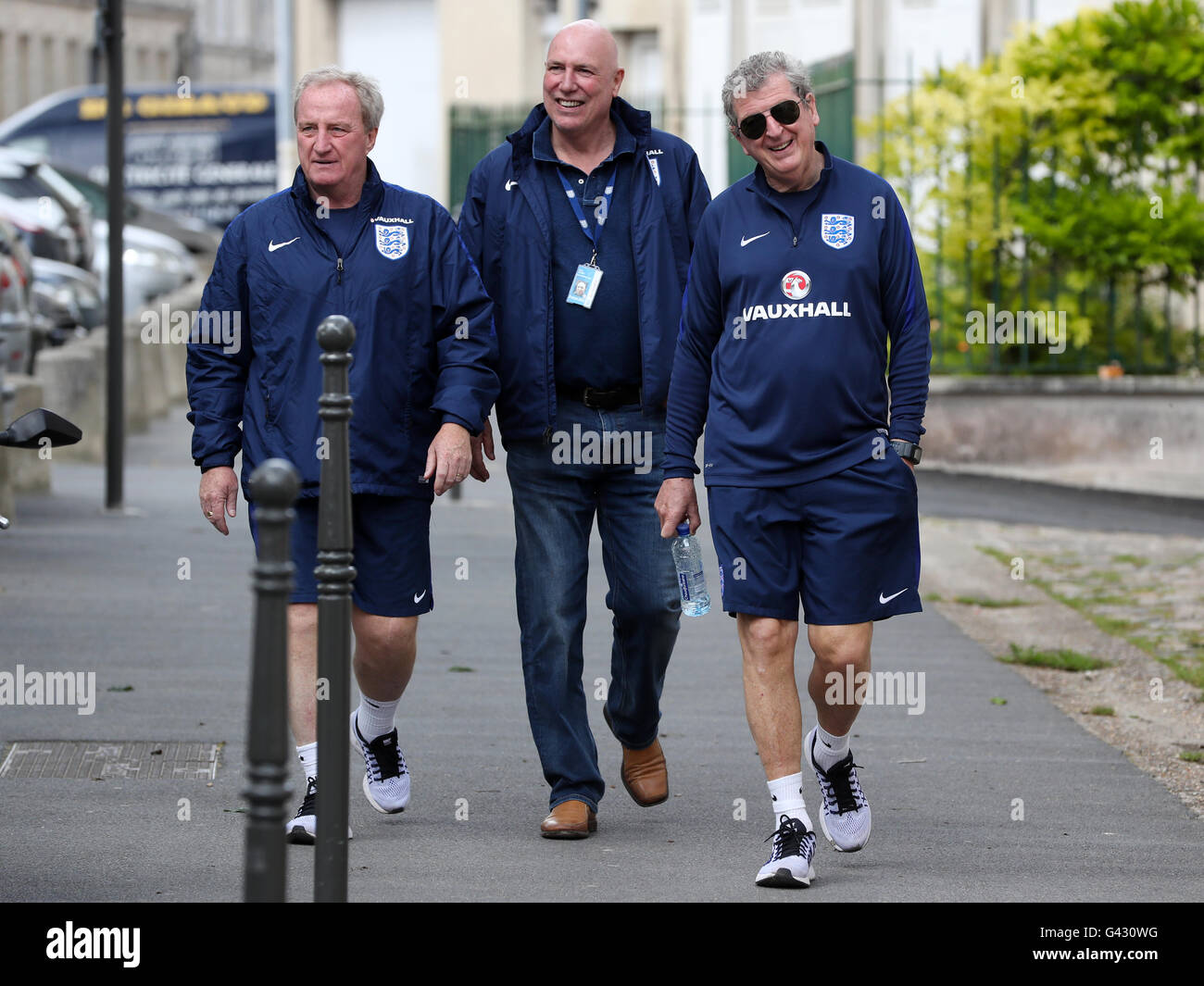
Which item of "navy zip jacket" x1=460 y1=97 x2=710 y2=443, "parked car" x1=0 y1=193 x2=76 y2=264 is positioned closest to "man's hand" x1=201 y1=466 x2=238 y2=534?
"navy zip jacket" x1=460 y1=97 x2=710 y2=443

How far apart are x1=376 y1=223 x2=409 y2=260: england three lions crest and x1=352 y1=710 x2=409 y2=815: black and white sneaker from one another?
4.35 ft

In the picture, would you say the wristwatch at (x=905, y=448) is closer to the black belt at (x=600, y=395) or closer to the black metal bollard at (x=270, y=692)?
the black belt at (x=600, y=395)

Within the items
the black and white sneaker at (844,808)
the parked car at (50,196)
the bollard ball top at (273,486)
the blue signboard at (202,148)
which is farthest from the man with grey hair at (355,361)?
the blue signboard at (202,148)

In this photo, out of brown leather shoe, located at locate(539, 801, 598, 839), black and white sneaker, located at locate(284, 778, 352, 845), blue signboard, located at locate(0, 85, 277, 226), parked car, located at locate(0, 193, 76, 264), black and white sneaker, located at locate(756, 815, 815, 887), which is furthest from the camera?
blue signboard, located at locate(0, 85, 277, 226)

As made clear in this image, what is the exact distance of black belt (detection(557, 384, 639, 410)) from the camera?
589cm

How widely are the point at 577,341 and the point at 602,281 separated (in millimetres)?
176

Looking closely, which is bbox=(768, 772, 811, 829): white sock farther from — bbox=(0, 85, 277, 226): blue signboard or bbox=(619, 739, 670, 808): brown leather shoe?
bbox=(0, 85, 277, 226): blue signboard

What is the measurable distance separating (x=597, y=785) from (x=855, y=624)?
947 millimetres

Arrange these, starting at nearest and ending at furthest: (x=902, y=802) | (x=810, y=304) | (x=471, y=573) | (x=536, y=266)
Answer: (x=810, y=304)
(x=536, y=266)
(x=902, y=802)
(x=471, y=573)
